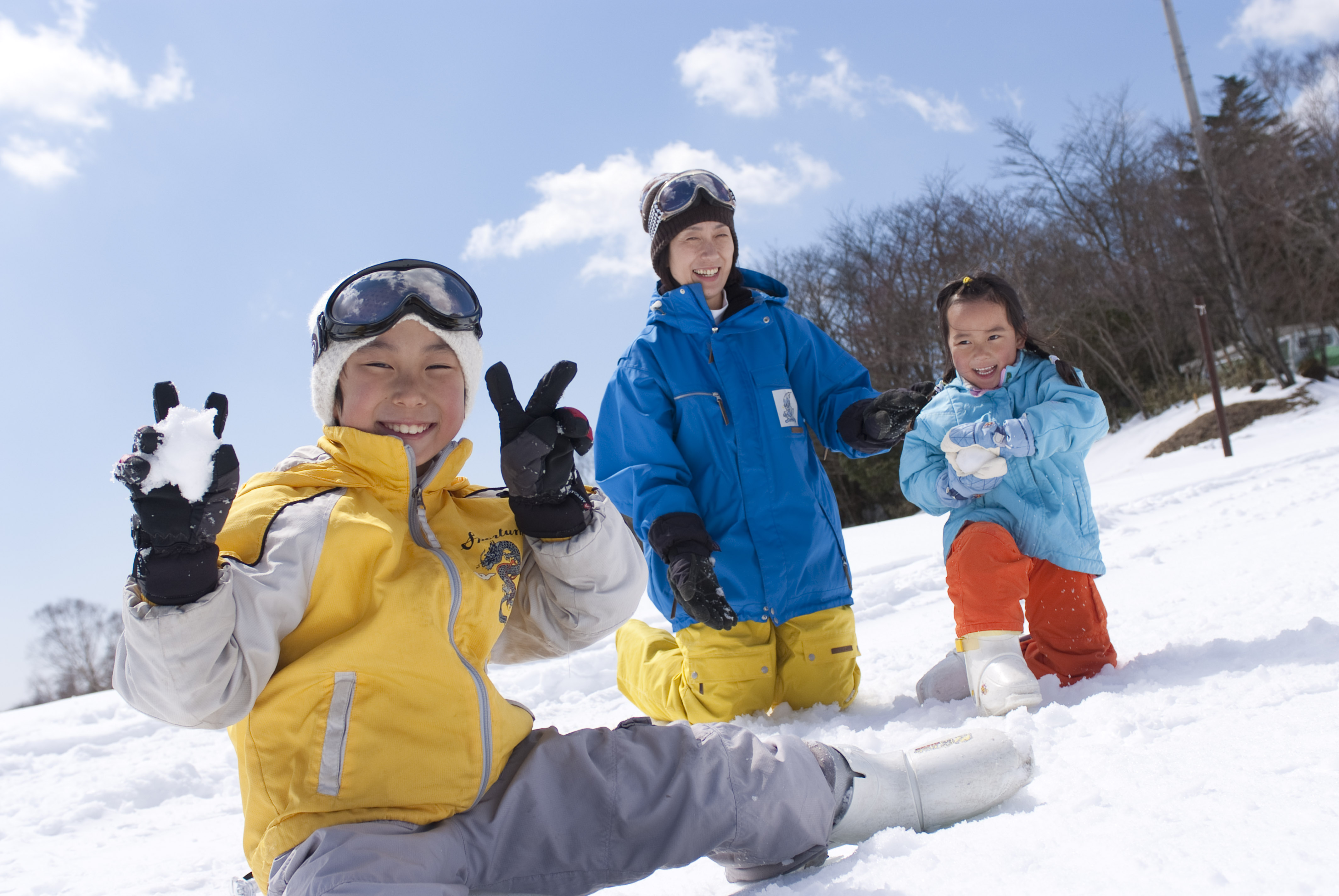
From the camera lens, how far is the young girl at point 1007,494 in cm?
246

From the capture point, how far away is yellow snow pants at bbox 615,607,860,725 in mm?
2773

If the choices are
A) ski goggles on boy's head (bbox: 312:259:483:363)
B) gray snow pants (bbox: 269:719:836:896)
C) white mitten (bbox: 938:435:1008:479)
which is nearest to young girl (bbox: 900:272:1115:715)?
white mitten (bbox: 938:435:1008:479)

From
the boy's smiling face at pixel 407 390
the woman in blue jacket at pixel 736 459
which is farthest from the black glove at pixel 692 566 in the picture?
the boy's smiling face at pixel 407 390

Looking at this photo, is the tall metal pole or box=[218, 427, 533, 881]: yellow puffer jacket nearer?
box=[218, 427, 533, 881]: yellow puffer jacket

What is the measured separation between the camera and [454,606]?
1.50 metres

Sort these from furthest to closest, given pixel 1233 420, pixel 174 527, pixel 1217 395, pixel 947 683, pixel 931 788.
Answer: pixel 1233 420, pixel 1217 395, pixel 947 683, pixel 931 788, pixel 174 527

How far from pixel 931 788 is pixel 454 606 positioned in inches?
39.3

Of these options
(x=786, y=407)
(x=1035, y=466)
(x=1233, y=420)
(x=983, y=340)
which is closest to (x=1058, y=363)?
(x=983, y=340)

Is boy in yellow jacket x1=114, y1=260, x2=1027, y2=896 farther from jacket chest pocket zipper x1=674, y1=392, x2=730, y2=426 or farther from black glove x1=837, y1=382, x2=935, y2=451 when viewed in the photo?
black glove x1=837, y1=382, x2=935, y2=451

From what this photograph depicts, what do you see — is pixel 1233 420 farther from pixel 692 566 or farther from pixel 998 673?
pixel 692 566

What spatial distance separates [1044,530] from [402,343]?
2.01m

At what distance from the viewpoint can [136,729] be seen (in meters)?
3.93

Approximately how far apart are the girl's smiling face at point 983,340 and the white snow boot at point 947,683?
907 mm

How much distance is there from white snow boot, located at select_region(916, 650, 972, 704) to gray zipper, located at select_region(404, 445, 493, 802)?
1624mm
